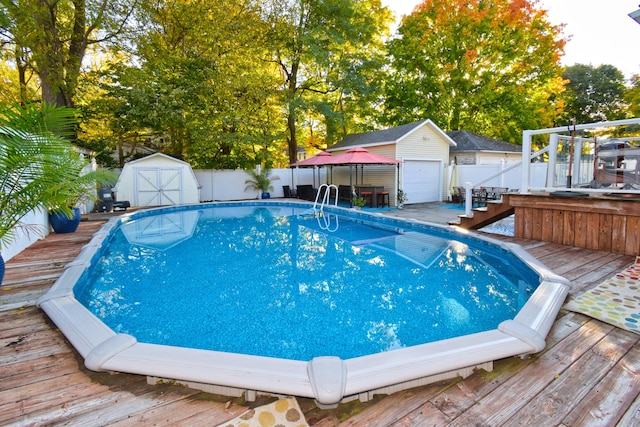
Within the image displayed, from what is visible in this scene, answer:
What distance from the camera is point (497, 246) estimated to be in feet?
19.6

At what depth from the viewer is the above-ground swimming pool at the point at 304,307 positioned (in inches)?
79.4

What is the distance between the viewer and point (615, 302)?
125 inches

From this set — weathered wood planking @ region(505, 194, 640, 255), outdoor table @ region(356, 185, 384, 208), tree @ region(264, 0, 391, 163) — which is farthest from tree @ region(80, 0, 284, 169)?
weathered wood planking @ region(505, 194, 640, 255)

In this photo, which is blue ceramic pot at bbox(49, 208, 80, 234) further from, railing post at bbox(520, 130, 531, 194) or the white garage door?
the white garage door

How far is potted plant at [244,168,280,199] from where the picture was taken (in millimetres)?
16391

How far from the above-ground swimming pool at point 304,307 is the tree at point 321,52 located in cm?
1114

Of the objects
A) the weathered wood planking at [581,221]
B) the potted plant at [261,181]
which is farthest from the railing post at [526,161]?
the potted plant at [261,181]

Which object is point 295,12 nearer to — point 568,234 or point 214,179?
point 214,179

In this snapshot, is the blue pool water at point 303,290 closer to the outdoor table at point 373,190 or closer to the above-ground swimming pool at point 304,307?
the above-ground swimming pool at point 304,307

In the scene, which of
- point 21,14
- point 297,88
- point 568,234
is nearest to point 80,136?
point 21,14

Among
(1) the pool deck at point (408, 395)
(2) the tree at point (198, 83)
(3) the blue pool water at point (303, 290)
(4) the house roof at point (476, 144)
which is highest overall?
(2) the tree at point (198, 83)

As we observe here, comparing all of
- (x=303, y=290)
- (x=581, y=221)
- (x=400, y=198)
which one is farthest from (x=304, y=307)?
(x=400, y=198)

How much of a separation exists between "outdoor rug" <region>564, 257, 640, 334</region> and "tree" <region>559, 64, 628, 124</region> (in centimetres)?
2633

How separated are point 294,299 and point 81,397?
270 cm
